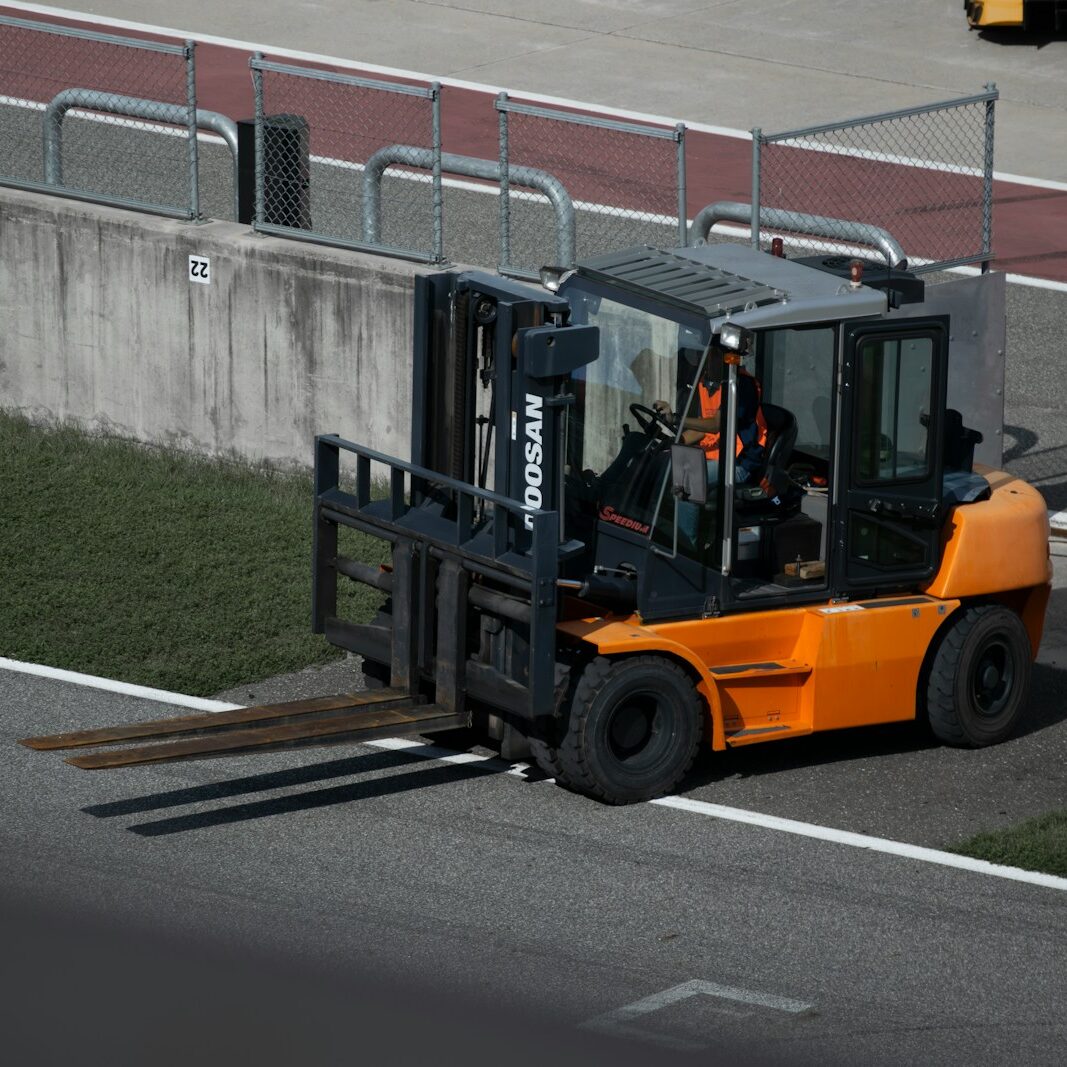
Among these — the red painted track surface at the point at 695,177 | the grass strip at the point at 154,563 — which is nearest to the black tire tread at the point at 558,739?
the grass strip at the point at 154,563

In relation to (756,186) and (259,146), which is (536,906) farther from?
(259,146)

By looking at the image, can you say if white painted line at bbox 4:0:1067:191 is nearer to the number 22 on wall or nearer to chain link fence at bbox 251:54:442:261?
chain link fence at bbox 251:54:442:261

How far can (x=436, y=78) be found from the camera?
2214cm

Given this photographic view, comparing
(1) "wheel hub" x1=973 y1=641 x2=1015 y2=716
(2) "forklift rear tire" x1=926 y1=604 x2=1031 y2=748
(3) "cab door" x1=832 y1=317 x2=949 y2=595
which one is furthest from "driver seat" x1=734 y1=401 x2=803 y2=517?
(1) "wheel hub" x1=973 y1=641 x2=1015 y2=716

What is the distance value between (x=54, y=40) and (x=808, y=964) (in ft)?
43.5

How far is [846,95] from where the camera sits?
2209 cm

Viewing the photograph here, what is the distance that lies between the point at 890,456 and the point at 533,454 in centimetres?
181

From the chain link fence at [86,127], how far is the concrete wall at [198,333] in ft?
1.51

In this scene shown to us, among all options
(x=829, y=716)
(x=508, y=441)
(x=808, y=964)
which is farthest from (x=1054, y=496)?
(x=808, y=964)

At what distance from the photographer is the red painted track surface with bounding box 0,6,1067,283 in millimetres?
17625

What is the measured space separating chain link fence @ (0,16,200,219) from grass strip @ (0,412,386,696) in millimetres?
1920

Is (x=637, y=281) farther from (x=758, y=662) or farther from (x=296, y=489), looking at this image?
(x=296, y=489)

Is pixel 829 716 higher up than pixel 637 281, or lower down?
lower down

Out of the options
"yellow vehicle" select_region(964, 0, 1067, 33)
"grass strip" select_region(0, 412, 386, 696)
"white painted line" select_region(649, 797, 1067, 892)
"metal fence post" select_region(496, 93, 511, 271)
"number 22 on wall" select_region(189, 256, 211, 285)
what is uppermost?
"yellow vehicle" select_region(964, 0, 1067, 33)
